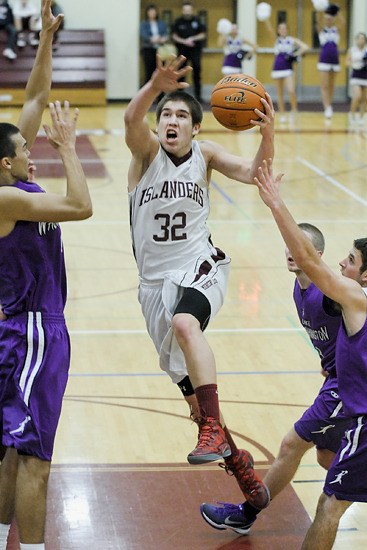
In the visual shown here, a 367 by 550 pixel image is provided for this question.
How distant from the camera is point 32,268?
464 centimetres

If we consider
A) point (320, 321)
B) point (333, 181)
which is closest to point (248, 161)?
point (320, 321)

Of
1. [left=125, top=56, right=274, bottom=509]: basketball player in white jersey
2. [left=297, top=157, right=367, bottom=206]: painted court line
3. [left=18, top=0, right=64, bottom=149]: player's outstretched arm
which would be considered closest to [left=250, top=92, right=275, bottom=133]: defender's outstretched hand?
[left=125, top=56, right=274, bottom=509]: basketball player in white jersey

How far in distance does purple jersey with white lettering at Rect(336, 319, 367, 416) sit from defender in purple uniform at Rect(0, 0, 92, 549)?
1256 millimetres

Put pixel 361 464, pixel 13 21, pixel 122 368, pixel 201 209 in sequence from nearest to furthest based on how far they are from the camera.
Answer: pixel 361 464
pixel 201 209
pixel 122 368
pixel 13 21

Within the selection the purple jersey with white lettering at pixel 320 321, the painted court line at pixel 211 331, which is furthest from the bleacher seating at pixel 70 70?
the purple jersey with white lettering at pixel 320 321

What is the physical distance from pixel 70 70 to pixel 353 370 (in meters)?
22.4

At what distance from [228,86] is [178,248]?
96 centimetres

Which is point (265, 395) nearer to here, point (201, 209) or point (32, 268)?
point (201, 209)

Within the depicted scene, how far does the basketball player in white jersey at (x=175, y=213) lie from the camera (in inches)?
212

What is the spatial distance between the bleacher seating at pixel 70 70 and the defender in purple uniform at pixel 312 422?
817 inches

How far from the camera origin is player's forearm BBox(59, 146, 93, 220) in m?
4.49

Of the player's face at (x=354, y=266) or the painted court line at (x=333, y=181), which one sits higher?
the player's face at (x=354, y=266)

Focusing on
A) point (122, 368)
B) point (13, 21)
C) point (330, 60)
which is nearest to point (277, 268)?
point (122, 368)

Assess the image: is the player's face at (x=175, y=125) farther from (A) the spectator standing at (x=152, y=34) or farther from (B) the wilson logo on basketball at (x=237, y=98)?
(A) the spectator standing at (x=152, y=34)
